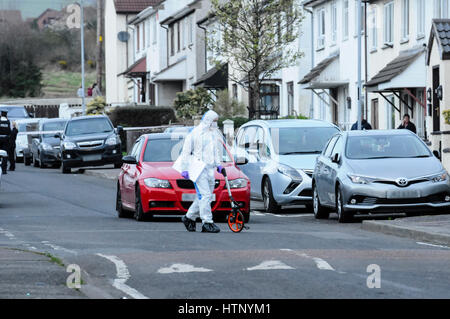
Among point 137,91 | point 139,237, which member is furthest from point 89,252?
point 137,91

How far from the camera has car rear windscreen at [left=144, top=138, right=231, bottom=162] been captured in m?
19.9

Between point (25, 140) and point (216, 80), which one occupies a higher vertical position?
point (216, 80)

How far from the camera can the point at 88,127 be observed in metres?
38.7

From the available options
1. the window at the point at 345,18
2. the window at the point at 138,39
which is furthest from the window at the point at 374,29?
the window at the point at 138,39

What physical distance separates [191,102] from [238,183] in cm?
3610

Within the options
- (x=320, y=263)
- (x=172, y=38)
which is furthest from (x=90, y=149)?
(x=172, y=38)

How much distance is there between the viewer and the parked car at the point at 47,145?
41.8m

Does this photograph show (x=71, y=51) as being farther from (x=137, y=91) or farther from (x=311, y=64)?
(x=311, y=64)

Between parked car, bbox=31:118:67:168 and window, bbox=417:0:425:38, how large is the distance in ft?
45.6

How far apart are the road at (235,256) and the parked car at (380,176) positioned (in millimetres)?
491

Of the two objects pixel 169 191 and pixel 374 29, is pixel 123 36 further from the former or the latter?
pixel 169 191

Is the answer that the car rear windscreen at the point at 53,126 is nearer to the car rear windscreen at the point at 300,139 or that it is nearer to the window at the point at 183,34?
the car rear windscreen at the point at 300,139

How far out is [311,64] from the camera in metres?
47.9
